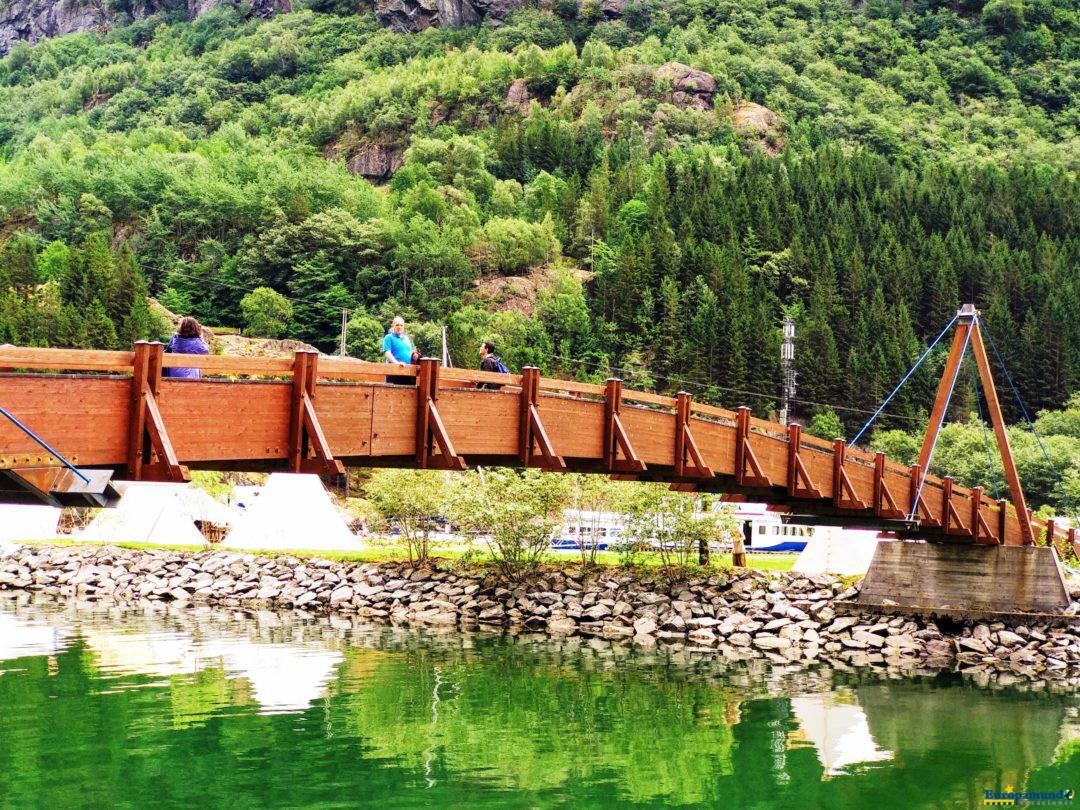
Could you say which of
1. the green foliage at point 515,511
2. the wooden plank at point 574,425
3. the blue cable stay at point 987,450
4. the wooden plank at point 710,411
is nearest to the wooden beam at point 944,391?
the blue cable stay at point 987,450

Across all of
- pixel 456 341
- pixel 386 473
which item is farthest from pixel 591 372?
pixel 386 473

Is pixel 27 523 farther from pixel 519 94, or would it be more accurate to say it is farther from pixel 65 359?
pixel 519 94

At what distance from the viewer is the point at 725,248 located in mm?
116750

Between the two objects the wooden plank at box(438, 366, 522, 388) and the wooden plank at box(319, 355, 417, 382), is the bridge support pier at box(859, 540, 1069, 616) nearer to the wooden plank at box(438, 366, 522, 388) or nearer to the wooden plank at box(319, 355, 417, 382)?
the wooden plank at box(438, 366, 522, 388)

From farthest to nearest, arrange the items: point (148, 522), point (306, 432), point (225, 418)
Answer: point (148, 522) → point (306, 432) → point (225, 418)

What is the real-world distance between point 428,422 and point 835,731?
1047 centimetres

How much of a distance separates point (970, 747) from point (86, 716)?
1670 centimetres

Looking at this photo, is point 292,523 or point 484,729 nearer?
point 484,729

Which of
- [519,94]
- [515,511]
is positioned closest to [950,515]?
[515,511]

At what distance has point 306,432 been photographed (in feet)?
59.2

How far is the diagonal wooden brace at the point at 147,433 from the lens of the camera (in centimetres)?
1534

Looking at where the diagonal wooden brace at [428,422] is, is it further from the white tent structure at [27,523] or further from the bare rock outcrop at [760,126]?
the bare rock outcrop at [760,126]

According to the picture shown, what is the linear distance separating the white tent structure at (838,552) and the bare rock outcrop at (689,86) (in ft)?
452

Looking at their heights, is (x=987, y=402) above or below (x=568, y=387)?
above
